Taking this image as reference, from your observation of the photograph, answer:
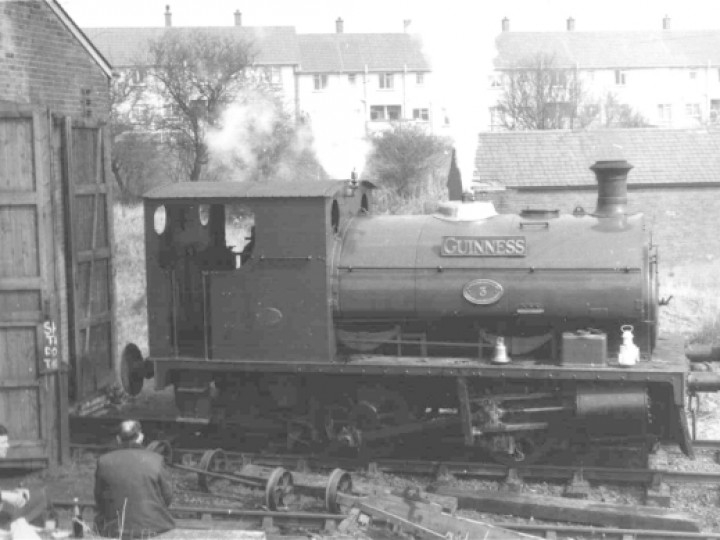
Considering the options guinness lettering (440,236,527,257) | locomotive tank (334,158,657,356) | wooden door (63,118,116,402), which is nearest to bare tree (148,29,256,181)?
wooden door (63,118,116,402)

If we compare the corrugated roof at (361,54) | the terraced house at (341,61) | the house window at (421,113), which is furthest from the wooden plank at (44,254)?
the corrugated roof at (361,54)

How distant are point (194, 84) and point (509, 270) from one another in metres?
21.6

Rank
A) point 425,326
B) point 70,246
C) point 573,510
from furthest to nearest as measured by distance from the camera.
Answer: point 70,246, point 425,326, point 573,510

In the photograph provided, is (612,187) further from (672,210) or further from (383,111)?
(383,111)

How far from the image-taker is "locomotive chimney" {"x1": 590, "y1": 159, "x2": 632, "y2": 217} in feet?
30.7

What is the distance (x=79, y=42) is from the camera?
11938 millimetres

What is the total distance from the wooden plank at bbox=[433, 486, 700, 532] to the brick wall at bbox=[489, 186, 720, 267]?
13.1 metres

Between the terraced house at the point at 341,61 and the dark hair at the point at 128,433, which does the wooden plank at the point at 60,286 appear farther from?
the terraced house at the point at 341,61

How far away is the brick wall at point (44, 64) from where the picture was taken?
34.5 ft

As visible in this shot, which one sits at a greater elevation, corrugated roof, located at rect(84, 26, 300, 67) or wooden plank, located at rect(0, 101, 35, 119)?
corrugated roof, located at rect(84, 26, 300, 67)

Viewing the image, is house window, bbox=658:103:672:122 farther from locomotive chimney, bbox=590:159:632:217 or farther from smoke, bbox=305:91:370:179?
locomotive chimney, bbox=590:159:632:217

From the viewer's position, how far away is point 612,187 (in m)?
9.42

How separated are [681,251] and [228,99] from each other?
1415 cm

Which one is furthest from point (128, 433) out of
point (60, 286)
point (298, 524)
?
point (60, 286)
